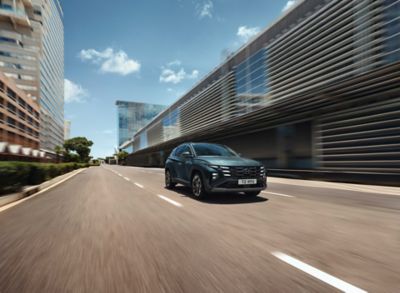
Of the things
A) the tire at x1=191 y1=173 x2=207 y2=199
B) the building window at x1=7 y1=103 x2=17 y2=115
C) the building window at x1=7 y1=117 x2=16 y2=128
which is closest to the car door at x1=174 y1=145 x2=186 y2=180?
the tire at x1=191 y1=173 x2=207 y2=199

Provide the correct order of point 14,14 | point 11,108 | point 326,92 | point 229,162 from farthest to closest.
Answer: point 14,14
point 11,108
point 326,92
point 229,162

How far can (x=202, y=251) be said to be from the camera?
2990 millimetres

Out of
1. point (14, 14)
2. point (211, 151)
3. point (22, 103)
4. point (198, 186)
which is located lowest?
point (198, 186)

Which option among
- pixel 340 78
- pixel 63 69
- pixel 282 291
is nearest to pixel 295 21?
pixel 340 78

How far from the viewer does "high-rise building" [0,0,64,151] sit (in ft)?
286

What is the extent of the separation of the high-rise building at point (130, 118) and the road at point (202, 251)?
153 m

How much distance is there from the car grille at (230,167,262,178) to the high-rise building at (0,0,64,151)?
9591 centimetres

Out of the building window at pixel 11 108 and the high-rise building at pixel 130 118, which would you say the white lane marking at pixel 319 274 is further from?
the high-rise building at pixel 130 118

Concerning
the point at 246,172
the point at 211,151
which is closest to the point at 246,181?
the point at 246,172

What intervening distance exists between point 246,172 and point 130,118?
156 meters

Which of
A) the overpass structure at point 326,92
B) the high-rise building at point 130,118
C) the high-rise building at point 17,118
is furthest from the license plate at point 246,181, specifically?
the high-rise building at point 130,118

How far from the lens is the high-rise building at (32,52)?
87.2 metres

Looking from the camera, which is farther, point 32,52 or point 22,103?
point 32,52

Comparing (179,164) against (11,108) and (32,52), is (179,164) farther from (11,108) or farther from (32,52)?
(32,52)
